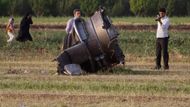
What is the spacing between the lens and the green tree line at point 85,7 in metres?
95.9

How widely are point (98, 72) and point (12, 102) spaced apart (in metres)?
6.49

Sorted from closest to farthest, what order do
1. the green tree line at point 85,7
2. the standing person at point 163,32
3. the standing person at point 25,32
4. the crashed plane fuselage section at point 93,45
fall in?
the crashed plane fuselage section at point 93,45
the standing person at point 163,32
the standing person at point 25,32
the green tree line at point 85,7

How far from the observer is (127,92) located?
50.2 ft

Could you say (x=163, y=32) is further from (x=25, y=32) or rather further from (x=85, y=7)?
(x=85, y=7)

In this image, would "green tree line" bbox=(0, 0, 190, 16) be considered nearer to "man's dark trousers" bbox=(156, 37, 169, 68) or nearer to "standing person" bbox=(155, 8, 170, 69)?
"man's dark trousers" bbox=(156, 37, 169, 68)

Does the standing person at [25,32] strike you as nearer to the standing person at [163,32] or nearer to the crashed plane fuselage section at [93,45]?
the standing person at [163,32]

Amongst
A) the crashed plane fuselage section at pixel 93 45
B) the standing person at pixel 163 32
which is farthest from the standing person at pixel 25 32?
the crashed plane fuselage section at pixel 93 45

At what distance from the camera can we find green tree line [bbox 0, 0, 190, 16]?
9588 centimetres

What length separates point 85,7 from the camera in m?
98.5

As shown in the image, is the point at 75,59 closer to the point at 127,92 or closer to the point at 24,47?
the point at 127,92

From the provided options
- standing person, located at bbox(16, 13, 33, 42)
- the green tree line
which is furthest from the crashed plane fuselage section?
the green tree line

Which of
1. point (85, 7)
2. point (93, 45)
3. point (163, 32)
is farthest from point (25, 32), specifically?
point (85, 7)

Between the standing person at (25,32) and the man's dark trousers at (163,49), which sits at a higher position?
the man's dark trousers at (163,49)

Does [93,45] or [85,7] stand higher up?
[93,45]
